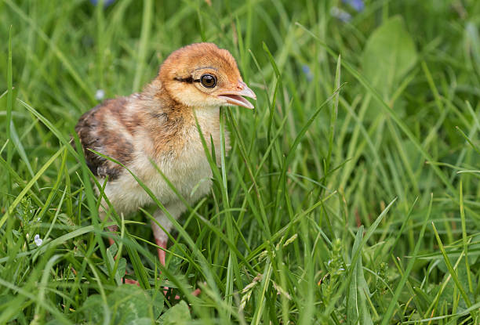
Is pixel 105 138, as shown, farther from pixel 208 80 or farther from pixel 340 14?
pixel 340 14

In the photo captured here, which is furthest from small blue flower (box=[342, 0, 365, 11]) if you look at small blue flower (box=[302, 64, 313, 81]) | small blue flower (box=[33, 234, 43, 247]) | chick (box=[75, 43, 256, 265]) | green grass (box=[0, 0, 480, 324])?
small blue flower (box=[33, 234, 43, 247])

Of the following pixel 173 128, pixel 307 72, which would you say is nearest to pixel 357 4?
pixel 307 72

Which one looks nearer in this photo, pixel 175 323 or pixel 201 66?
pixel 175 323

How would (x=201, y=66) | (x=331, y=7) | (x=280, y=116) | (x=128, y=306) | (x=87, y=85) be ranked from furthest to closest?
(x=331, y=7)
(x=87, y=85)
(x=280, y=116)
(x=201, y=66)
(x=128, y=306)

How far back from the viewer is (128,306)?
2207 millimetres

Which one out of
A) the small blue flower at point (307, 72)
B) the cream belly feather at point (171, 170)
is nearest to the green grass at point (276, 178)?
the small blue flower at point (307, 72)

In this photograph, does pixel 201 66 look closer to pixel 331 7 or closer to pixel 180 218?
pixel 180 218

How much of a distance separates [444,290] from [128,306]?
4.64 feet

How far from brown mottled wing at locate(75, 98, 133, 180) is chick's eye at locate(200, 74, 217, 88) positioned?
463 millimetres

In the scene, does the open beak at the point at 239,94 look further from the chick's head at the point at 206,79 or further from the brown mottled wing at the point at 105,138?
the brown mottled wing at the point at 105,138

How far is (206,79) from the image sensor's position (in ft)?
8.81

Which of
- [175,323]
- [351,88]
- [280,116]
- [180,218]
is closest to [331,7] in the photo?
[351,88]

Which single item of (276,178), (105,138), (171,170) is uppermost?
(105,138)

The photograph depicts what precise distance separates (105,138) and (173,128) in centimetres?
39
